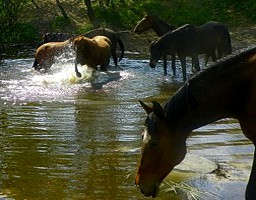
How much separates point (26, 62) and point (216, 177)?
1216cm

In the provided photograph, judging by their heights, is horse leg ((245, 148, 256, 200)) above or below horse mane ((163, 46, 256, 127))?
below

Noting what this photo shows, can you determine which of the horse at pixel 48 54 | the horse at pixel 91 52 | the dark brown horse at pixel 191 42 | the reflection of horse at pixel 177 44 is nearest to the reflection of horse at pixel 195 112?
the horse at pixel 91 52

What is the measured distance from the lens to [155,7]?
1005 inches

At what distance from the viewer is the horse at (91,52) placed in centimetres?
1496

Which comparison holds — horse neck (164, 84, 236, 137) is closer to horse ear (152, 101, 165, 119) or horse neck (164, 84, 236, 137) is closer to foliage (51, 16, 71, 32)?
horse ear (152, 101, 165, 119)

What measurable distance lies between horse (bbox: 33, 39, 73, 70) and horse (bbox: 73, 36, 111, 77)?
0.91 m

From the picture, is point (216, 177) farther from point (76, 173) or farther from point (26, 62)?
point (26, 62)

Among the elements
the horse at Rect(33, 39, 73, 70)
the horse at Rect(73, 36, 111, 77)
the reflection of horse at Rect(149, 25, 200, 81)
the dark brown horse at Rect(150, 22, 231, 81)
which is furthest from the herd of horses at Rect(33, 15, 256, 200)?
the horse at Rect(33, 39, 73, 70)

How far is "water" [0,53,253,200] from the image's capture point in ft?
20.5

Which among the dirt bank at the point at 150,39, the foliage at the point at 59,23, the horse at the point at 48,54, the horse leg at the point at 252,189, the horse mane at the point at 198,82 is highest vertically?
the horse mane at the point at 198,82

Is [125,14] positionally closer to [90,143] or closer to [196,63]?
[196,63]

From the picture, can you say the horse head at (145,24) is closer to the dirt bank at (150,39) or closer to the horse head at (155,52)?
the dirt bank at (150,39)

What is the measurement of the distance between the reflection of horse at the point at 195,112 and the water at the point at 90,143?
143 centimetres

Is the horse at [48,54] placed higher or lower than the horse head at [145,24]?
lower
